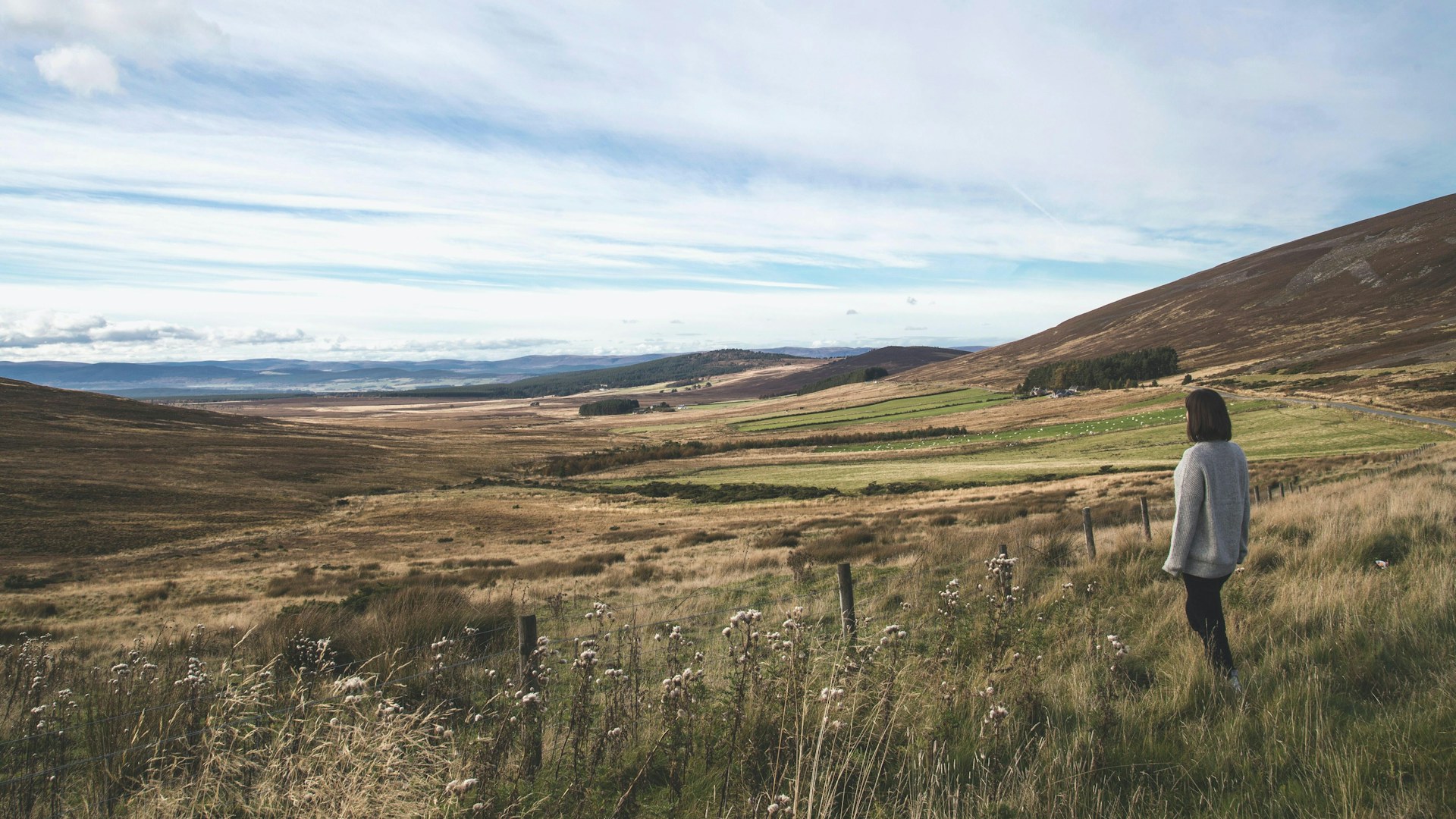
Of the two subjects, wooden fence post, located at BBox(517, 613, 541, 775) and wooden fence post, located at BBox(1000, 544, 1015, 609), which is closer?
wooden fence post, located at BBox(517, 613, 541, 775)

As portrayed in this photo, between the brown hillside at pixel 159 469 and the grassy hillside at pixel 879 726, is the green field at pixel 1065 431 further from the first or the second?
the grassy hillside at pixel 879 726

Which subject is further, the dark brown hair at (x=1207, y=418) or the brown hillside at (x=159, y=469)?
the brown hillside at (x=159, y=469)

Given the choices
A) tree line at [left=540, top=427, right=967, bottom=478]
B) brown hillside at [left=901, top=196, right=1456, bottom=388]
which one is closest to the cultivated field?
tree line at [left=540, top=427, right=967, bottom=478]

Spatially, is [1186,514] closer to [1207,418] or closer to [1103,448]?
[1207,418]

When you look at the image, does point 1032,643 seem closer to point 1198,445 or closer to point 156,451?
point 1198,445

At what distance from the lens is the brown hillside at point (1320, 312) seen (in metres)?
99.8

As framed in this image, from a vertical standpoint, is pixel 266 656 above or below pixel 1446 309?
below

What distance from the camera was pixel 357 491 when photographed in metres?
66.4

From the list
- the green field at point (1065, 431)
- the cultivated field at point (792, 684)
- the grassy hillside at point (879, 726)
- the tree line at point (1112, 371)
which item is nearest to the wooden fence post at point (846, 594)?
the cultivated field at point (792, 684)

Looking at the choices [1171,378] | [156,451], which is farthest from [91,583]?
[1171,378]

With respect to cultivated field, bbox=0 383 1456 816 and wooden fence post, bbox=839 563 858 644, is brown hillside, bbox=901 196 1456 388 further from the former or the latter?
wooden fence post, bbox=839 563 858 644

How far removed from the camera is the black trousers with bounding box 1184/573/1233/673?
15.6 feet

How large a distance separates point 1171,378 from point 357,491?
409ft

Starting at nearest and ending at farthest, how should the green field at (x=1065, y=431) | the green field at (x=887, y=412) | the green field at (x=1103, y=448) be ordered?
the green field at (x=1103, y=448) → the green field at (x=1065, y=431) → the green field at (x=887, y=412)
